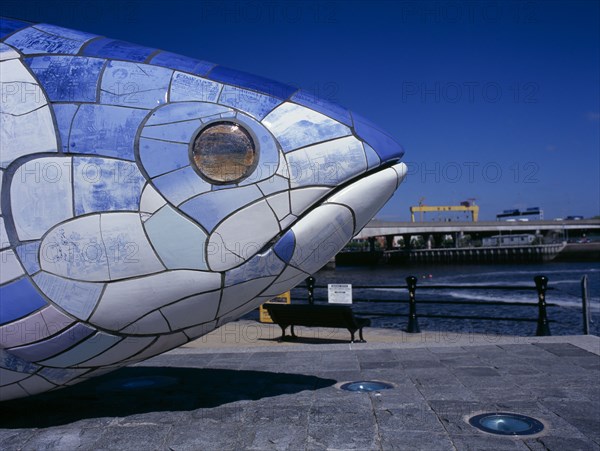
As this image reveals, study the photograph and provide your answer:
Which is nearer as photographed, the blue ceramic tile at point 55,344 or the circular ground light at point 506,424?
the blue ceramic tile at point 55,344

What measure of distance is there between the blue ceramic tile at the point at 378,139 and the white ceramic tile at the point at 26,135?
2084 mm

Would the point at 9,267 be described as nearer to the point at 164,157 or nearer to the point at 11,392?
the point at 11,392

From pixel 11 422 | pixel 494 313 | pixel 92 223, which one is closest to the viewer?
pixel 92 223

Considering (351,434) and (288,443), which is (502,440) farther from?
(288,443)

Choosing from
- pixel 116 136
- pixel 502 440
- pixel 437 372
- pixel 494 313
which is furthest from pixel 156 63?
pixel 494 313

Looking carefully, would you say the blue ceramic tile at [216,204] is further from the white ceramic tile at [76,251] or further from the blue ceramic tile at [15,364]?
the blue ceramic tile at [15,364]

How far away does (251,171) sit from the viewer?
3.92 metres

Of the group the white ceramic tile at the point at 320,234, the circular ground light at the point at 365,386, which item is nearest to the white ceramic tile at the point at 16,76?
the white ceramic tile at the point at 320,234

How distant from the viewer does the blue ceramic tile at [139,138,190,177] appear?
12.7 ft

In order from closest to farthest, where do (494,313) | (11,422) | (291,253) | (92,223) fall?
1. (92,223)
2. (291,253)
3. (11,422)
4. (494,313)

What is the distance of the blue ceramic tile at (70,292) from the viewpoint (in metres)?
3.88

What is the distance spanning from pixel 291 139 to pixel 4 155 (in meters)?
1.91

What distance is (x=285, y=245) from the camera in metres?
4.06

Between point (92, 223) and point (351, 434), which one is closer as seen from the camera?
point (92, 223)
